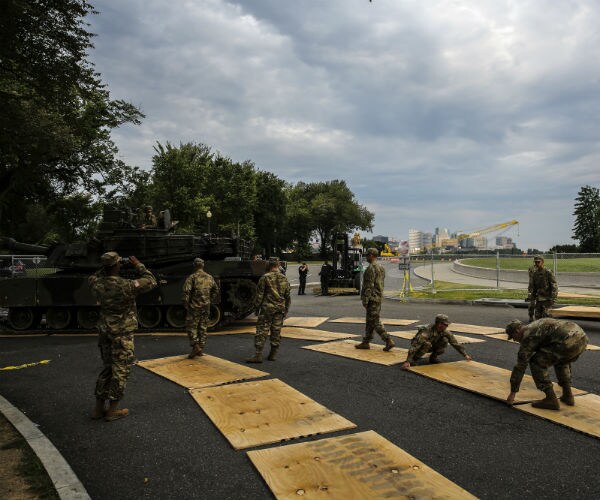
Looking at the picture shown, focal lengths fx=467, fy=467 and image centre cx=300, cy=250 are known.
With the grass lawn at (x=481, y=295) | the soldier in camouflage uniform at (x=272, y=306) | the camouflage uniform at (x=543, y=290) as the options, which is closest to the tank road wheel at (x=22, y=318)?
the soldier in camouflage uniform at (x=272, y=306)

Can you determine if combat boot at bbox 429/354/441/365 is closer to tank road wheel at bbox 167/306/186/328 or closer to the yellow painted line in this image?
tank road wheel at bbox 167/306/186/328

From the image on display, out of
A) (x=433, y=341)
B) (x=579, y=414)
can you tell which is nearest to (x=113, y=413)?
(x=433, y=341)

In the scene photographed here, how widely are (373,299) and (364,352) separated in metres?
0.98

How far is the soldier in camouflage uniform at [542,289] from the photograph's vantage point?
33.7ft

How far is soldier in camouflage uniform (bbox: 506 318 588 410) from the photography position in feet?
16.9

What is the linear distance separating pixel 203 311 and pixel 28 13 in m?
5.63

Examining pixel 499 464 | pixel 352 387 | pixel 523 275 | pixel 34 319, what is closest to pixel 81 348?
pixel 34 319

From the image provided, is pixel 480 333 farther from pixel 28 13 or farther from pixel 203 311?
pixel 28 13

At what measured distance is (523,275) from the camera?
87.0 feet

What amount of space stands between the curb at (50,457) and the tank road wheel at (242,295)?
21.3 ft

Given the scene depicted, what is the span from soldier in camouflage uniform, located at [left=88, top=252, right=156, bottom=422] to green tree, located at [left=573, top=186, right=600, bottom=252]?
283 ft

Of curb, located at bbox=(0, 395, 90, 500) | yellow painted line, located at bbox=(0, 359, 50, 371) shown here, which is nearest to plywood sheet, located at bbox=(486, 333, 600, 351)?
curb, located at bbox=(0, 395, 90, 500)

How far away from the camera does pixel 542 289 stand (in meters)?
10.4

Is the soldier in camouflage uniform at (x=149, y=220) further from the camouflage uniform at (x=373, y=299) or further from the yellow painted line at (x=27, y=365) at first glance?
the camouflage uniform at (x=373, y=299)
